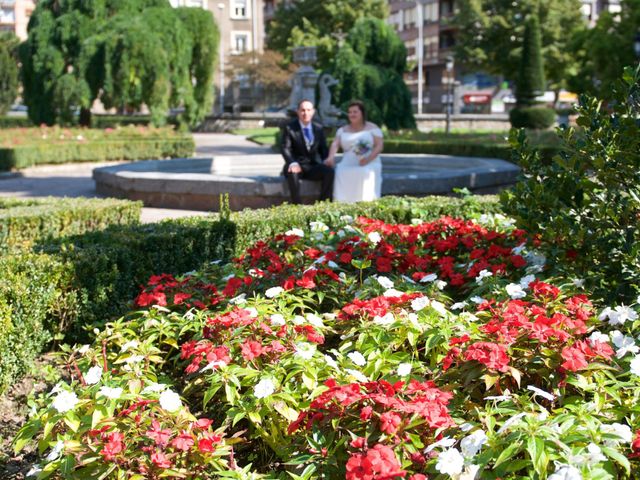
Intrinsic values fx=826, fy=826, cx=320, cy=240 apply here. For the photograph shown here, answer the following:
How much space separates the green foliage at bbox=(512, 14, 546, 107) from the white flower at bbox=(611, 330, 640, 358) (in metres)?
27.9

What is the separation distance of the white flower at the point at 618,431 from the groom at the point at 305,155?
666cm

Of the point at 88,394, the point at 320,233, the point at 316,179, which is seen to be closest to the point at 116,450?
the point at 88,394

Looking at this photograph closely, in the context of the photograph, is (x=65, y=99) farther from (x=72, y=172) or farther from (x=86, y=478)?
(x=86, y=478)

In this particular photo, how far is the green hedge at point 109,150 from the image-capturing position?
2039cm

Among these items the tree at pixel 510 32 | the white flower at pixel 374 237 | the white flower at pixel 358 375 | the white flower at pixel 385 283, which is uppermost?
the tree at pixel 510 32

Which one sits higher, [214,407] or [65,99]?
[65,99]

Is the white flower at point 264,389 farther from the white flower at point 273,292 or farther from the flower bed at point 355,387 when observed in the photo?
the white flower at point 273,292

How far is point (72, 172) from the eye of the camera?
67.2 ft

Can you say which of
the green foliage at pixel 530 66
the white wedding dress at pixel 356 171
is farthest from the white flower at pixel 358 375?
the green foliage at pixel 530 66

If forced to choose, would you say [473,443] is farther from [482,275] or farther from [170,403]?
[482,275]

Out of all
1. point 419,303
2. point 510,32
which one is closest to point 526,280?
point 419,303

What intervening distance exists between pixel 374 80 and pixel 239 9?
32.6 meters

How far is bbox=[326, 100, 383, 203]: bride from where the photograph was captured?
8625 millimetres

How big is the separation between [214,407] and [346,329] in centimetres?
79
